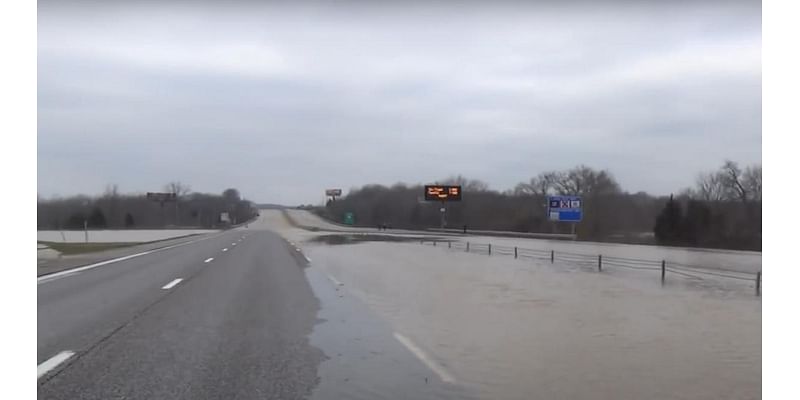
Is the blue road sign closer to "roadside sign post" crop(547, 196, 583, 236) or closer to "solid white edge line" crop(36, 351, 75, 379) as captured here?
"roadside sign post" crop(547, 196, 583, 236)

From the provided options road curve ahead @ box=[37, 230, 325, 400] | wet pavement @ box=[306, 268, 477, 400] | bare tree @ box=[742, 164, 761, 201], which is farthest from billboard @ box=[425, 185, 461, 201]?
wet pavement @ box=[306, 268, 477, 400]

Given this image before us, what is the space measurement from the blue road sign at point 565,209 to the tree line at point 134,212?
26.1m

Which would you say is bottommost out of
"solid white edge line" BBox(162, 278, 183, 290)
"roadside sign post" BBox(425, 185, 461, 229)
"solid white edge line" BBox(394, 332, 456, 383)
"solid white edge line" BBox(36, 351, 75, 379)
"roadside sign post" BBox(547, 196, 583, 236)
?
"solid white edge line" BBox(162, 278, 183, 290)

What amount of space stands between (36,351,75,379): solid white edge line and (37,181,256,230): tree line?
5.16 feet

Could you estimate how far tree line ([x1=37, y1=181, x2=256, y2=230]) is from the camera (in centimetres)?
3342

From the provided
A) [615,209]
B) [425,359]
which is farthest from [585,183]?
[425,359]

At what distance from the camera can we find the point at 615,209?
4681 cm

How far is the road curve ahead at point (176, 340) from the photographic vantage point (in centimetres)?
673

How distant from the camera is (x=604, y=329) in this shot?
1104 cm

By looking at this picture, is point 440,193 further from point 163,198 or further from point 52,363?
point 52,363

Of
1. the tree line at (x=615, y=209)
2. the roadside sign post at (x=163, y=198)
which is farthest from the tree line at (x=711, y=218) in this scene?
the roadside sign post at (x=163, y=198)
